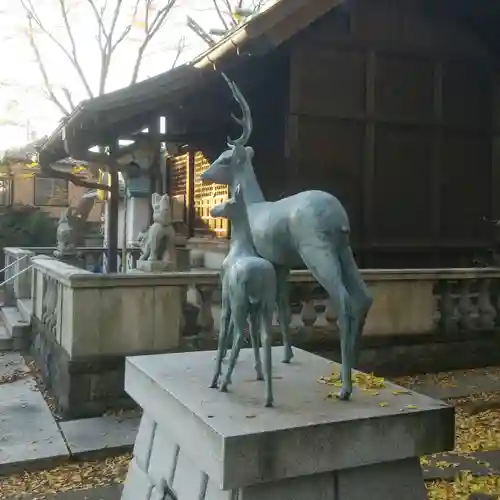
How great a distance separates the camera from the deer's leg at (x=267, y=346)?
280 centimetres

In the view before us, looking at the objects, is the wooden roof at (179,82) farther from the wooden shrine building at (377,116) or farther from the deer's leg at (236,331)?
the deer's leg at (236,331)

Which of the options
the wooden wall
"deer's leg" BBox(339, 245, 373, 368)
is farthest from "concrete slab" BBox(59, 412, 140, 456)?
the wooden wall

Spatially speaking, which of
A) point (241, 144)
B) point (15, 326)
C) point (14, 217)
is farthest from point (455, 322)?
point (14, 217)

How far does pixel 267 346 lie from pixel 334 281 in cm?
45

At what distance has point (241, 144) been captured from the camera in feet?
10.9

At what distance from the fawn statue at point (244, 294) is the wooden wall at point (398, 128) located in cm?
564

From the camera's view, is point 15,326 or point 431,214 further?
point 431,214

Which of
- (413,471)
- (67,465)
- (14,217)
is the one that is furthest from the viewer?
(14,217)

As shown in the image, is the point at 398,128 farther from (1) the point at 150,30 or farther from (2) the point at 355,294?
(1) the point at 150,30

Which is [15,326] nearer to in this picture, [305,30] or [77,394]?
[77,394]

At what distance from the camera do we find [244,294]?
2928 mm

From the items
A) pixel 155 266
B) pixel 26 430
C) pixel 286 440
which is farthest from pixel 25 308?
pixel 286 440

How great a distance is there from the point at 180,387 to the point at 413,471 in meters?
1.24

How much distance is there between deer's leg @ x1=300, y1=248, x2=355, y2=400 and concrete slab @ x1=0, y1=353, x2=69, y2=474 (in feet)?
9.88
